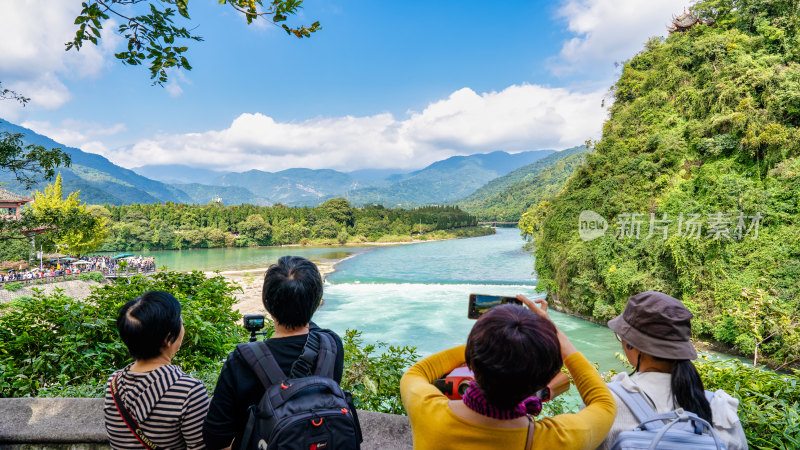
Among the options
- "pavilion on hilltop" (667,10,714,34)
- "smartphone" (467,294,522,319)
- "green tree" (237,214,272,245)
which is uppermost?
"pavilion on hilltop" (667,10,714,34)

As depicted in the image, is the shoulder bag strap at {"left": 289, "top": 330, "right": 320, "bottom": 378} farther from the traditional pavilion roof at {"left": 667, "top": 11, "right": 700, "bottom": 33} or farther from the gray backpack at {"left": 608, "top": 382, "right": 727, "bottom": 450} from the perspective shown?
the traditional pavilion roof at {"left": 667, "top": 11, "right": 700, "bottom": 33}

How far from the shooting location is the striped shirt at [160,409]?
4.22 ft

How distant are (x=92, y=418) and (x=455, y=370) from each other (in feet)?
6.45

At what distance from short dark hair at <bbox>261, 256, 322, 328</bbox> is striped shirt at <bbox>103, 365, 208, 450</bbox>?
0.40 m

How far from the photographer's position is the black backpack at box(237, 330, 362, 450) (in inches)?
41.1

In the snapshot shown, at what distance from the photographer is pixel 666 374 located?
1.14 meters

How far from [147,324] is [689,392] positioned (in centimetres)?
164

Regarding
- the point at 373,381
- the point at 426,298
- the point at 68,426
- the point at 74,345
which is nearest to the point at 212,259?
the point at 426,298

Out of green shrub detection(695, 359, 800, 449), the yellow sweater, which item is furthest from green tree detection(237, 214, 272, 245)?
the yellow sweater

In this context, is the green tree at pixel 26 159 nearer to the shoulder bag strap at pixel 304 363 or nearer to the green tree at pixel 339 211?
the shoulder bag strap at pixel 304 363

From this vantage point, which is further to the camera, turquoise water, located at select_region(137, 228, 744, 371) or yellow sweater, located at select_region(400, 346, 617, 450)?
turquoise water, located at select_region(137, 228, 744, 371)

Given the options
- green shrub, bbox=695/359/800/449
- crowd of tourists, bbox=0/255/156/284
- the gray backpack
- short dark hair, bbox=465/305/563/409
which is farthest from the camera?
crowd of tourists, bbox=0/255/156/284

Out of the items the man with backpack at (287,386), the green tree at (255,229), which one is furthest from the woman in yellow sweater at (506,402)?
the green tree at (255,229)

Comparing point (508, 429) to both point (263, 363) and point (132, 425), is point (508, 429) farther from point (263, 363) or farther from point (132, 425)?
point (132, 425)
